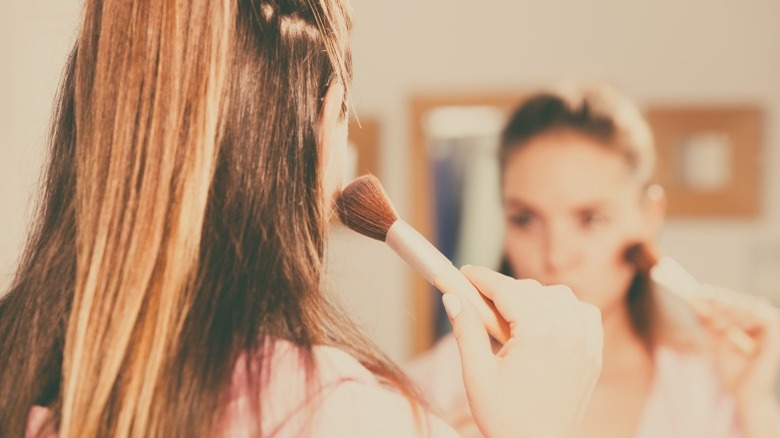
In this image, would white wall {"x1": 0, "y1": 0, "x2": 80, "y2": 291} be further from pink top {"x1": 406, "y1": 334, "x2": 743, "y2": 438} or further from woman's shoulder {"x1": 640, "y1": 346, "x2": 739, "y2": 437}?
woman's shoulder {"x1": 640, "y1": 346, "x2": 739, "y2": 437}

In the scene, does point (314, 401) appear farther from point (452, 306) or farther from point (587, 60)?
point (587, 60)

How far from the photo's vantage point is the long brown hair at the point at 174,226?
331 millimetres

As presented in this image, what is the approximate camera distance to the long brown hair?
13.0 inches

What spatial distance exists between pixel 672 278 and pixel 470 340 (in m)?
0.56

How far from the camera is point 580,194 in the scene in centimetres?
88

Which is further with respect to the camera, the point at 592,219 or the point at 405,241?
the point at 592,219

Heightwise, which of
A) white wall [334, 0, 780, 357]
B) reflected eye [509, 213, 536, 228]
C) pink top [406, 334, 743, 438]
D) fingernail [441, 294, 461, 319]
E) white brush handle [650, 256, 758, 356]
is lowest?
pink top [406, 334, 743, 438]

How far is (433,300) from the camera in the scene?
1.55 meters

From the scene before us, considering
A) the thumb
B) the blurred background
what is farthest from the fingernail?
the blurred background

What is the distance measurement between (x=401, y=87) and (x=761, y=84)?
71cm

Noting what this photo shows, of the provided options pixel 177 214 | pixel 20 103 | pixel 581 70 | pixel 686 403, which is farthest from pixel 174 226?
pixel 581 70

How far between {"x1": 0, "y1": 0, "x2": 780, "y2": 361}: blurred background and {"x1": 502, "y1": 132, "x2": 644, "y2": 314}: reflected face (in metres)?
0.61

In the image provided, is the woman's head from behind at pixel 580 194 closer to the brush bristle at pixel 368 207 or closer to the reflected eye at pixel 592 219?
the reflected eye at pixel 592 219

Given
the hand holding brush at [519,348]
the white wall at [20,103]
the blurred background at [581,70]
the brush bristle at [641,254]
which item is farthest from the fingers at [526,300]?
the blurred background at [581,70]
